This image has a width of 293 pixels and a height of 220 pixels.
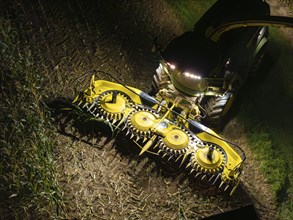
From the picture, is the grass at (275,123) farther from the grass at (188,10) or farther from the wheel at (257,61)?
the grass at (188,10)

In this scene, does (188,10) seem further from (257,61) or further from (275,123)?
(275,123)

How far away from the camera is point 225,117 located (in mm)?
7238

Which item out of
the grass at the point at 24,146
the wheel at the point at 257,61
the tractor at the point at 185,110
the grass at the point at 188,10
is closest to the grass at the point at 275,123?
the wheel at the point at 257,61

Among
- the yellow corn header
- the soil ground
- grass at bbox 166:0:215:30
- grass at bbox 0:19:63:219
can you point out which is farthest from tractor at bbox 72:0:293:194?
grass at bbox 166:0:215:30

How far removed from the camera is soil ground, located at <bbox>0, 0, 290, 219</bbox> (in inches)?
213

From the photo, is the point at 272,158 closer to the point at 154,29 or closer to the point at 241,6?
the point at 241,6

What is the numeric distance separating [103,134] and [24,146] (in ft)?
4.20

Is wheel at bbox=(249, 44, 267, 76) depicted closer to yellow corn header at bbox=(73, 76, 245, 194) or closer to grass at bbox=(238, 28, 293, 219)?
grass at bbox=(238, 28, 293, 219)

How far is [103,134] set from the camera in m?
6.03

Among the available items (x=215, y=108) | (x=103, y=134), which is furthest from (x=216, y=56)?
(x=103, y=134)

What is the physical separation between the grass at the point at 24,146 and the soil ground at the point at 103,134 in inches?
Result: 11.8

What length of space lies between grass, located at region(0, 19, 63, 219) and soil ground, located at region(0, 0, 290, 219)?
300 mm

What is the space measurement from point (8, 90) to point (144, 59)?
2825mm

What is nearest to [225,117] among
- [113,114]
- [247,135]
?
[247,135]
